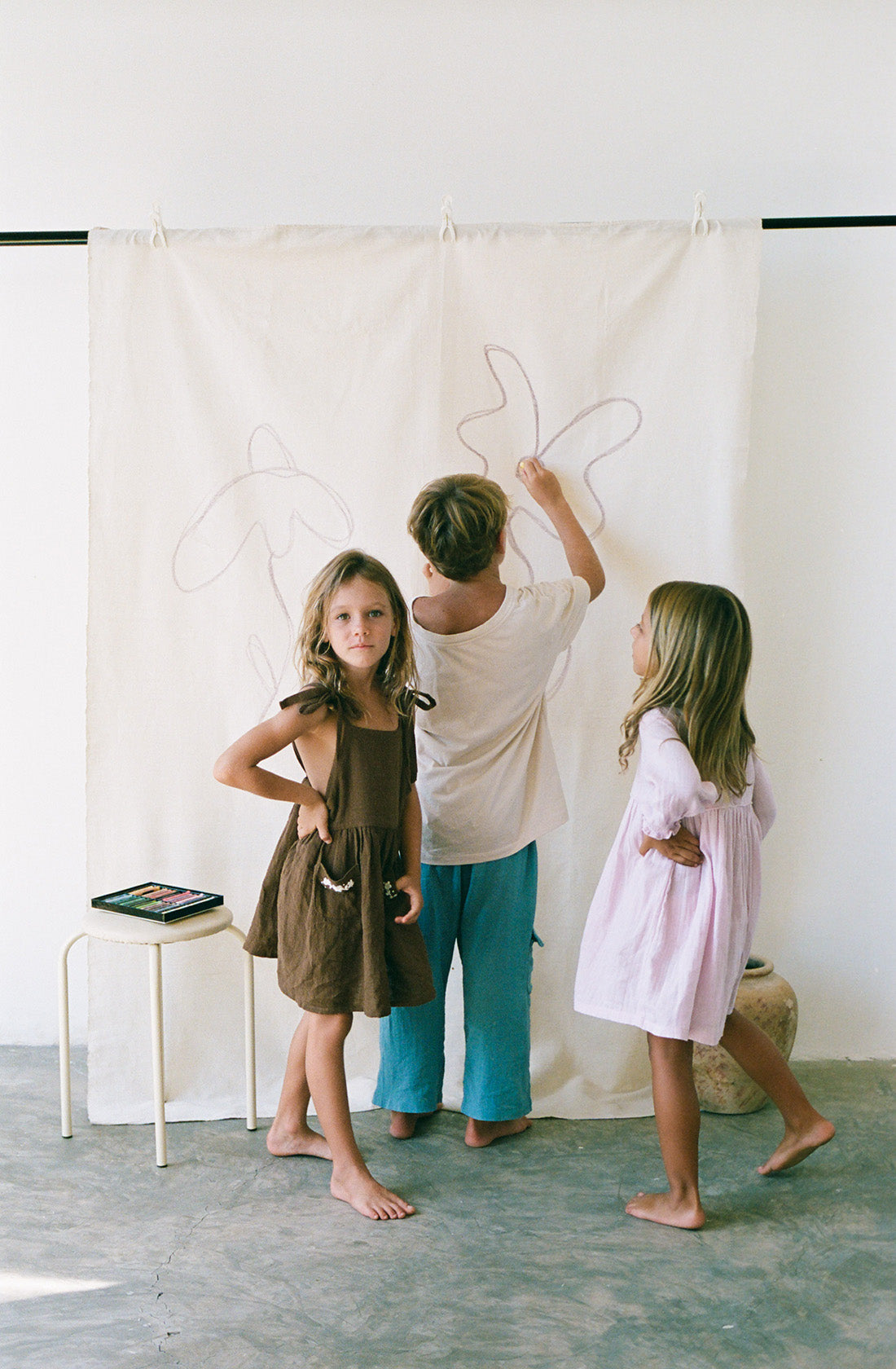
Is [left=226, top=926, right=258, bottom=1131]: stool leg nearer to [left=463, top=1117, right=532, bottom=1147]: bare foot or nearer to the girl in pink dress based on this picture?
[left=463, top=1117, right=532, bottom=1147]: bare foot

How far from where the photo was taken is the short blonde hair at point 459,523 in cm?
245

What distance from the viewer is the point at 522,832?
2590 millimetres

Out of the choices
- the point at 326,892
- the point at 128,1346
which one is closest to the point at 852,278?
the point at 326,892

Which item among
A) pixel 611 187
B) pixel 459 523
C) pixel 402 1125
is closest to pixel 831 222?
pixel 611 187

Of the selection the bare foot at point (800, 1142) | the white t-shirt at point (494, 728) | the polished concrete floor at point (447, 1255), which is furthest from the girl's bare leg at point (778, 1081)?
the white t-shirt at point (494, 728)

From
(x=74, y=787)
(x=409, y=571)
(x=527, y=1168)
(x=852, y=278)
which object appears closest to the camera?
(x=527, y=1168)

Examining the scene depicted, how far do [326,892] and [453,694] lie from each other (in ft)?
1.72

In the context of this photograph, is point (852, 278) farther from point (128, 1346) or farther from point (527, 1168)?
point (128, 1346)

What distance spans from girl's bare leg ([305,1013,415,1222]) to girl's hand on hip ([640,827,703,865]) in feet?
2.43

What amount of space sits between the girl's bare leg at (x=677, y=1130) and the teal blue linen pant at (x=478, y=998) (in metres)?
0.42

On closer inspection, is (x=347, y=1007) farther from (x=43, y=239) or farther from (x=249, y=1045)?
(x=43, y=239)

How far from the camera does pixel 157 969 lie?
247 cm

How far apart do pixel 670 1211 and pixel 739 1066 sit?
→ 1.80ft

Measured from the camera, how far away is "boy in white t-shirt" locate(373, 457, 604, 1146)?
252cm
